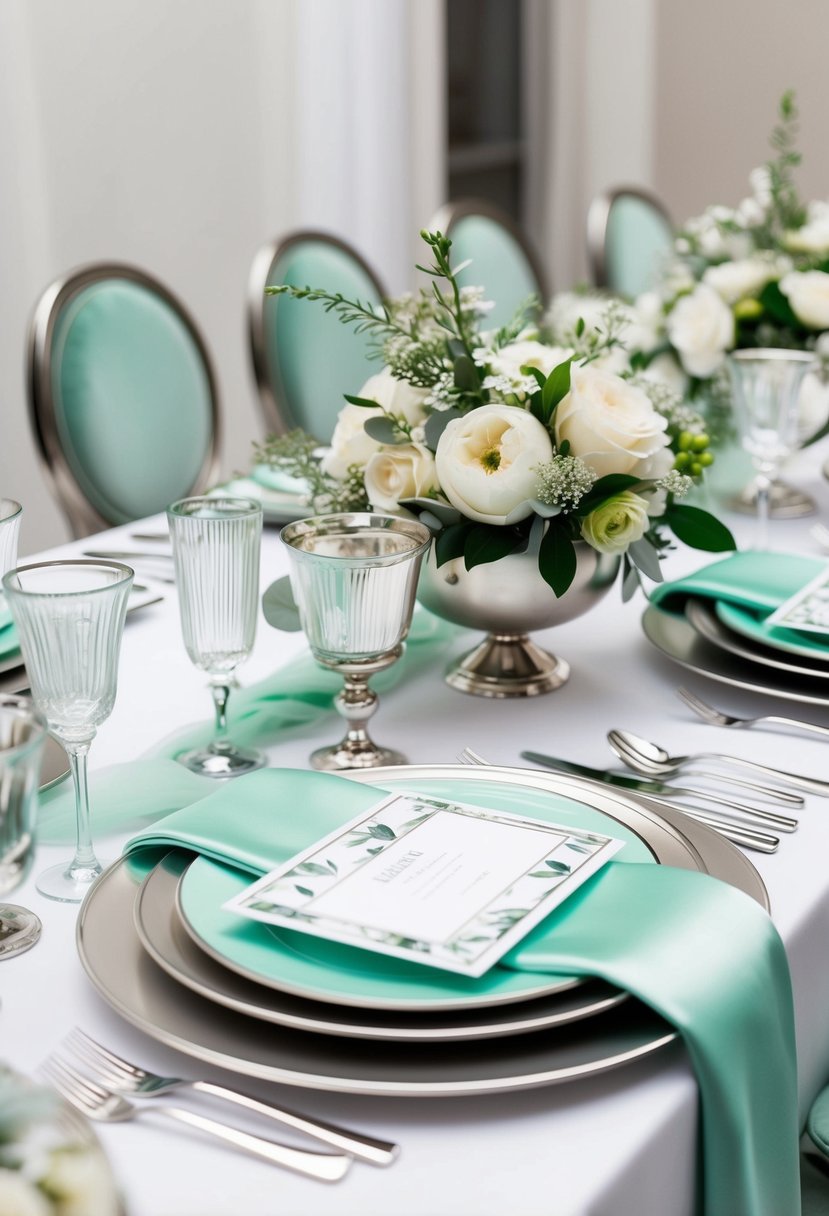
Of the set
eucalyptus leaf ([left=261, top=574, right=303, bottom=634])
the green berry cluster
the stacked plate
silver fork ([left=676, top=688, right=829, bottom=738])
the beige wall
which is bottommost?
silver fork ([left=676, top=688, right=829, bottom=738])

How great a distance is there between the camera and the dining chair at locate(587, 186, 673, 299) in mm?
2953

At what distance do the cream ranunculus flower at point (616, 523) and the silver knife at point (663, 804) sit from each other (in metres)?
0.16

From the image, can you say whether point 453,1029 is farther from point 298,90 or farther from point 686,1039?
point 298,90

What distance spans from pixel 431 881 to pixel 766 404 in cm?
83

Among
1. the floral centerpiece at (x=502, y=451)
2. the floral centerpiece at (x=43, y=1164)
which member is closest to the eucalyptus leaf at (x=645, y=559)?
the floral centerpiece at (x=502, y=451)

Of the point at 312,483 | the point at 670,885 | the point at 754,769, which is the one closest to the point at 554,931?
the point at 670,885

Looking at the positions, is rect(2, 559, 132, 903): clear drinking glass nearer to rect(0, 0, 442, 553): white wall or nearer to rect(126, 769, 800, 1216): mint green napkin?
rect(126, 769, 800, 1216): mint green napkin

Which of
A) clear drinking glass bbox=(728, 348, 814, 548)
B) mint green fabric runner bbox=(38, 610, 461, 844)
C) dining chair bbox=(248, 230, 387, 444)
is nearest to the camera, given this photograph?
mint green fabric runner bbox=(38, 610, 461, 844)

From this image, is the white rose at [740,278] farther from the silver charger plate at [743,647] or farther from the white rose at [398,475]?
the white rose at [398,475]

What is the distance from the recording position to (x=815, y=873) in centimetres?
81

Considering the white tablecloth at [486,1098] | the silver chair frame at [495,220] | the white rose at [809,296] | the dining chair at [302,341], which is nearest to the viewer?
the white tablecloth at [486,1098]

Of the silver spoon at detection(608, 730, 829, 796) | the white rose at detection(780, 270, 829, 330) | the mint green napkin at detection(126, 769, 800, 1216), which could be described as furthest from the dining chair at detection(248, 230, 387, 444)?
the mint green napkin at detection(126, 769, 800, 1216)

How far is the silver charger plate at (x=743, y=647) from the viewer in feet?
3.50

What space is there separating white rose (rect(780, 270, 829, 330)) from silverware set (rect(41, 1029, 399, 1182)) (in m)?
1.34
